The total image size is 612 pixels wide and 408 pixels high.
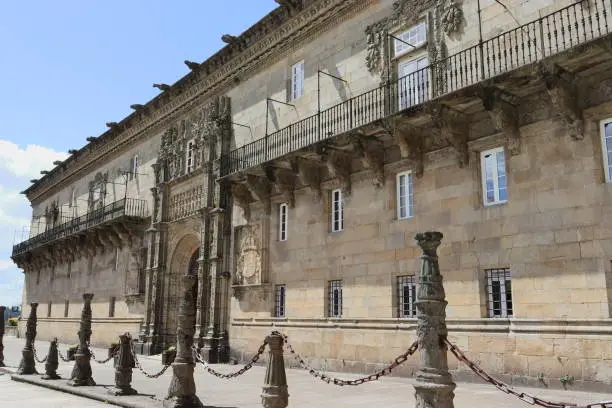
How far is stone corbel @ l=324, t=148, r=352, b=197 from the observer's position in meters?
14.7

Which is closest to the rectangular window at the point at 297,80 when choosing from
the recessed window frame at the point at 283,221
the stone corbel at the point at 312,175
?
the stone corbel at the point at 312,175

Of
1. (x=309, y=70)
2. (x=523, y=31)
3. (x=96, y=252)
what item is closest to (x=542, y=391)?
(x=523, y=31)

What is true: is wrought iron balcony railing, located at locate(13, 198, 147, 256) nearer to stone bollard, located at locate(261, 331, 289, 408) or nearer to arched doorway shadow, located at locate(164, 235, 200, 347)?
arched doorway shadow, located at locate(164, 235, 200, 347)

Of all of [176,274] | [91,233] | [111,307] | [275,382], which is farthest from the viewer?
[91,233]

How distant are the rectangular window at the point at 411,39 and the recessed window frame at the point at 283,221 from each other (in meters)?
5.72

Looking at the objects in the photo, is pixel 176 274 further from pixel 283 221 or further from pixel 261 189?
pixel 283 221

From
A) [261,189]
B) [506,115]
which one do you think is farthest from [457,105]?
[261,189]

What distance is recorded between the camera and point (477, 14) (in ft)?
41.1

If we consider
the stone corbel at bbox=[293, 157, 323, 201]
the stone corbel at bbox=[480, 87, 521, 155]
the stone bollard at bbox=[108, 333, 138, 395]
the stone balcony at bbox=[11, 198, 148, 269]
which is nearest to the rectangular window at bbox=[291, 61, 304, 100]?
the stone corbel at bbox=[293, 157, 323, 201]

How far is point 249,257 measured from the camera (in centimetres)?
1750

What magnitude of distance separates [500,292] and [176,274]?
46.7 ft

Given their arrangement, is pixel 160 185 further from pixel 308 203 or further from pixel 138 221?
pixel 308 203

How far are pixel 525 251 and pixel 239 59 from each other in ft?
41.6

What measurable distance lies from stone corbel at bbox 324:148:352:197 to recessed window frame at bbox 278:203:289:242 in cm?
253
